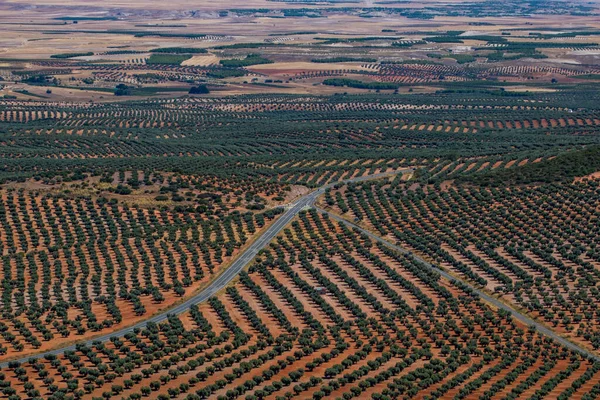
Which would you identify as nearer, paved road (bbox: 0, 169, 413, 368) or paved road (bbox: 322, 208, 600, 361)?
paved road (bbox: 0, 169, 413, 368)

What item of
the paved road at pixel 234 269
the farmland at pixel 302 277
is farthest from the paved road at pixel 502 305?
the paved road at pixel 234 269

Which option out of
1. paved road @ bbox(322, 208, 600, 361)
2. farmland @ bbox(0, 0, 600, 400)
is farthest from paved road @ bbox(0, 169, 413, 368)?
paved road @ bbox(322, 208, 600, 361)

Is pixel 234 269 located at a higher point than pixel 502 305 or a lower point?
higher

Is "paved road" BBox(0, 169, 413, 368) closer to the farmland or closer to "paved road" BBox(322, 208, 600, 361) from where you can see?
the farmland

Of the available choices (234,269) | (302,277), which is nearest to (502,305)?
(302,277)

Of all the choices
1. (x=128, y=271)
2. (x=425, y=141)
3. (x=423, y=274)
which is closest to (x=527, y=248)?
(x=423, y=274)

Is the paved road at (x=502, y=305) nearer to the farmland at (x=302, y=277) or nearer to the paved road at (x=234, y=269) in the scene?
the farmland at (x=302, y=277)

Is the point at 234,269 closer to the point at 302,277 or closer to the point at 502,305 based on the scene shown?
the point at 302,277

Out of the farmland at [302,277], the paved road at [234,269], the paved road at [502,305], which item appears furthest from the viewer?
the paved road at [502,305]
